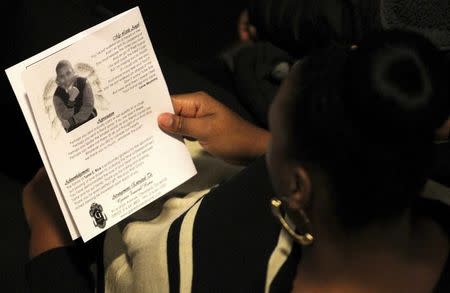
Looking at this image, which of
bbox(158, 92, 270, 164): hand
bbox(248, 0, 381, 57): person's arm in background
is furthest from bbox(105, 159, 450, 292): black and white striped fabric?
bbox(248, 0, 381, 57): person's arm in background

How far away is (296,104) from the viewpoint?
0.50 meters

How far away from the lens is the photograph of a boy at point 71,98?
2.52 feet

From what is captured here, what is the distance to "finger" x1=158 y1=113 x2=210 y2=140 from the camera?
812mm

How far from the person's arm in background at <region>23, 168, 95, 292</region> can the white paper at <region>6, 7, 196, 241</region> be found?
0.10 meters

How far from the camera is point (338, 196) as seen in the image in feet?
1.64

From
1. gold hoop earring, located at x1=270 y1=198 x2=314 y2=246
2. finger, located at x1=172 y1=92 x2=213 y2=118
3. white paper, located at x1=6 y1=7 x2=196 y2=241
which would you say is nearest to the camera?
→ gold hoop earring, located at x1=270 y1=198 x2=314 y2=246

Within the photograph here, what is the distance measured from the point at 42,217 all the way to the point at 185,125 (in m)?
0.31

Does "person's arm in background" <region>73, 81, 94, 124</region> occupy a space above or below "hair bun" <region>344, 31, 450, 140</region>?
below

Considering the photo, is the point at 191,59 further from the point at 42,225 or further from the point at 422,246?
the point at 422,246

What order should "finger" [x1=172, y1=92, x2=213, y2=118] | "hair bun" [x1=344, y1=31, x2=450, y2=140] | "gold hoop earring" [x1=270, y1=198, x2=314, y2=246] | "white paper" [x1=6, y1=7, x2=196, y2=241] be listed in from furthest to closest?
"finger" [x1=172, y1=92, x2=213, y2=118] → "white paper" [x1=6, y1=7, x2=196, y2=241] → "gold hoop earring" [x1=270, y1=198, x2=314, y2=246] → "hair bun" [x1=344, y1=31, x2=450, y2=140]

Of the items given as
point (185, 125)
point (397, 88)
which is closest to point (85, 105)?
point (185, 125)

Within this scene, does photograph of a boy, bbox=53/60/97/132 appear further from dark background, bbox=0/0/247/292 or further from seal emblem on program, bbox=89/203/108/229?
dark background, bbox=0/0/247/292

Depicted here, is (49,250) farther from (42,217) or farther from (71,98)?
(71,98)

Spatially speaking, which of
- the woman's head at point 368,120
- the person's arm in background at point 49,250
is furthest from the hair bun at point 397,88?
the person's arm in background at point 49,250
